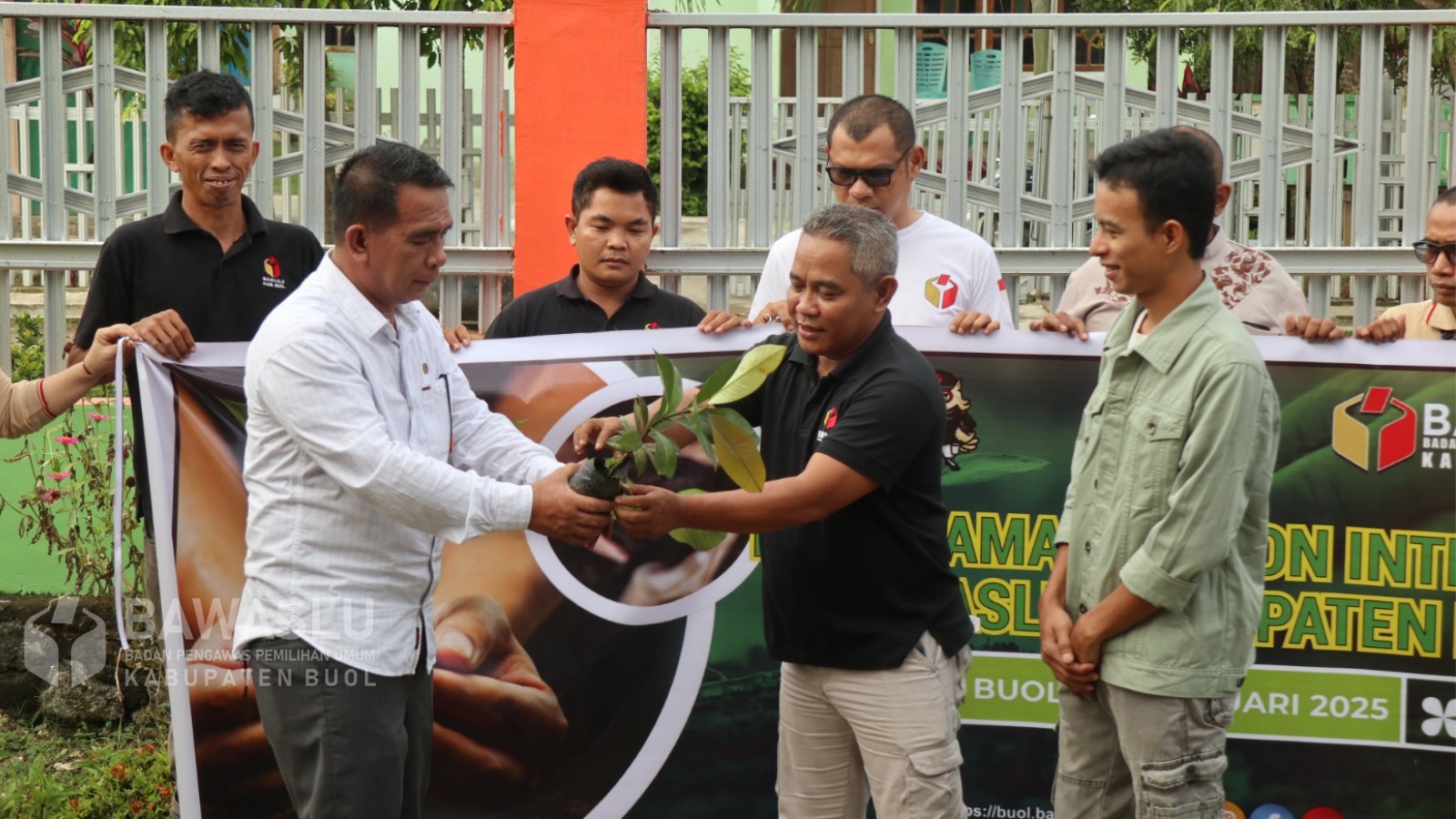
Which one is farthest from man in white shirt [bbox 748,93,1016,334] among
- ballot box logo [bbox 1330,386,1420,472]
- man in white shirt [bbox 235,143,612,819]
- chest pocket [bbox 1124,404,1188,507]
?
→ man in white shirt [bbox 235,143,612,819]

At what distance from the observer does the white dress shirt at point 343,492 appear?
3.05 m

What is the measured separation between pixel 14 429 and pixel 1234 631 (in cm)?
316

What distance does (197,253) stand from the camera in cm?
430

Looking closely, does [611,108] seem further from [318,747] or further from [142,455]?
[318,747]

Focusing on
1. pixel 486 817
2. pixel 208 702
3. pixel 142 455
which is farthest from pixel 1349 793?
pixel 142 455

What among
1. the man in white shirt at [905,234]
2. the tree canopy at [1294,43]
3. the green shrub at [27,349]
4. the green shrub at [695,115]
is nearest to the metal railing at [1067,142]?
the tree canopy at [1294,43]

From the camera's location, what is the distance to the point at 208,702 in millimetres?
4172

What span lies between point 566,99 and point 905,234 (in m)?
Answer: 1.61

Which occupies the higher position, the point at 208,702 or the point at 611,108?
the point at 611,108

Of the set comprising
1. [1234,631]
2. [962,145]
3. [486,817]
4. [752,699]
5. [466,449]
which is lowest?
[486,817]

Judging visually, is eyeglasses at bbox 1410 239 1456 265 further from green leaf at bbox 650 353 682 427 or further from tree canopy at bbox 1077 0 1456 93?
green leaf at bbox 650 353 682 427

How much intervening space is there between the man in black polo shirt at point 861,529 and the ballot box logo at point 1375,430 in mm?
1415

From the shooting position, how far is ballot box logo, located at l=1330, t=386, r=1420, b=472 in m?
4.16

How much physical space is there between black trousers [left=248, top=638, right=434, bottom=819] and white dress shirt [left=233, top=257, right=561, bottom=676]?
42 mm
